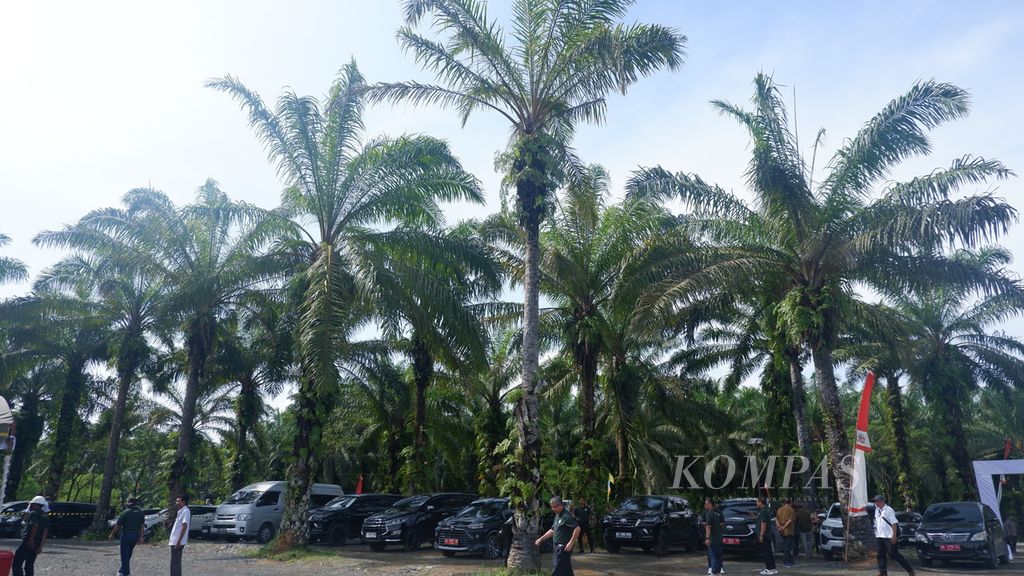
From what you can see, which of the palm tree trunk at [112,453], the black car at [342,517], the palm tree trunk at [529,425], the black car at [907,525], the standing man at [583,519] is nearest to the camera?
the palm tree trunk at [529,425]

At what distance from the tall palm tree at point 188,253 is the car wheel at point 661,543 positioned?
13171 millimetres

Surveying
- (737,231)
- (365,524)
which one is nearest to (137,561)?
(365,524)

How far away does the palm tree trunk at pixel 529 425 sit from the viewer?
14844 millimetres

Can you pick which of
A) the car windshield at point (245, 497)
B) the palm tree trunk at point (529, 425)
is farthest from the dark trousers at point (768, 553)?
the car windshield at point (245, 497)

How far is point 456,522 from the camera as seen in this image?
62.6 ft

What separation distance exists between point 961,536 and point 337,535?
55.3ft

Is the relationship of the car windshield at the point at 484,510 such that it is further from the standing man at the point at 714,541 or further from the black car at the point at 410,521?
the standing man at the point at 714,541

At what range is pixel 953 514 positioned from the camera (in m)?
19.3

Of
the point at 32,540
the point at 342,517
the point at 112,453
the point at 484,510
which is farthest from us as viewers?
the point at 112,453

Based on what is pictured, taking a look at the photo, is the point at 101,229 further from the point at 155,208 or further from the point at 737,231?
the point at 737,231

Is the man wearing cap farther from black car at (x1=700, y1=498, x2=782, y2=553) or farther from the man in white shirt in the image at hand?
black car at (x1=700, y1=498, x2=782, y2=553)

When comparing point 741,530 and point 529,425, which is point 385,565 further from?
point 741,530

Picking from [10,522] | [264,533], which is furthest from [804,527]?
[10,522]

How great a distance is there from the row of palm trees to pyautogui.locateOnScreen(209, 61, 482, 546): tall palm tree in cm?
6
